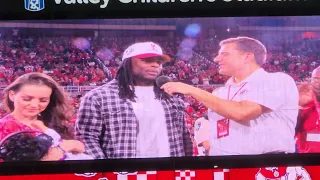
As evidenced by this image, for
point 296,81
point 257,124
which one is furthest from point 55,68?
point 296,81

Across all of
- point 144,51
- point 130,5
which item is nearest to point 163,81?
point 144,51

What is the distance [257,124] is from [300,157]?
18.6 inches

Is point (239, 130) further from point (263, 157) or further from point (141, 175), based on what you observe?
point (141, 175)

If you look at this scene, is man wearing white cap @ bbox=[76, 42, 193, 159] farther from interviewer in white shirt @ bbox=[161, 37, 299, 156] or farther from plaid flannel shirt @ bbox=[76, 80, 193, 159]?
interviewer in white shirt @ bbox=[161, 37, 299, 156]

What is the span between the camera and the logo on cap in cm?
439

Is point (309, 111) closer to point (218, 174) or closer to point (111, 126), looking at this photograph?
point (218, 174)

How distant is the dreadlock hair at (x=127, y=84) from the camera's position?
14.5 feet

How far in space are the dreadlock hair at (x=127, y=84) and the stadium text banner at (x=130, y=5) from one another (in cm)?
Answer: 47

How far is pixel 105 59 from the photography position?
4.39 metres

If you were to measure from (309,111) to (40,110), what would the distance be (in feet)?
7.48

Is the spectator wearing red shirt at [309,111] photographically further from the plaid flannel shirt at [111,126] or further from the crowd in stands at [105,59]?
the plaid flannel shirt at [111,126]

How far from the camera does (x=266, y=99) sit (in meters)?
4.45

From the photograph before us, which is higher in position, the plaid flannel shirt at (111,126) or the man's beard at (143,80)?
the man's beard at (143,80)

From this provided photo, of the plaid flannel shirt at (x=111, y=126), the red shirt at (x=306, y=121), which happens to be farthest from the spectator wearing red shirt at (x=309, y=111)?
the plaid flannel shirt at (x=111, y=126)
